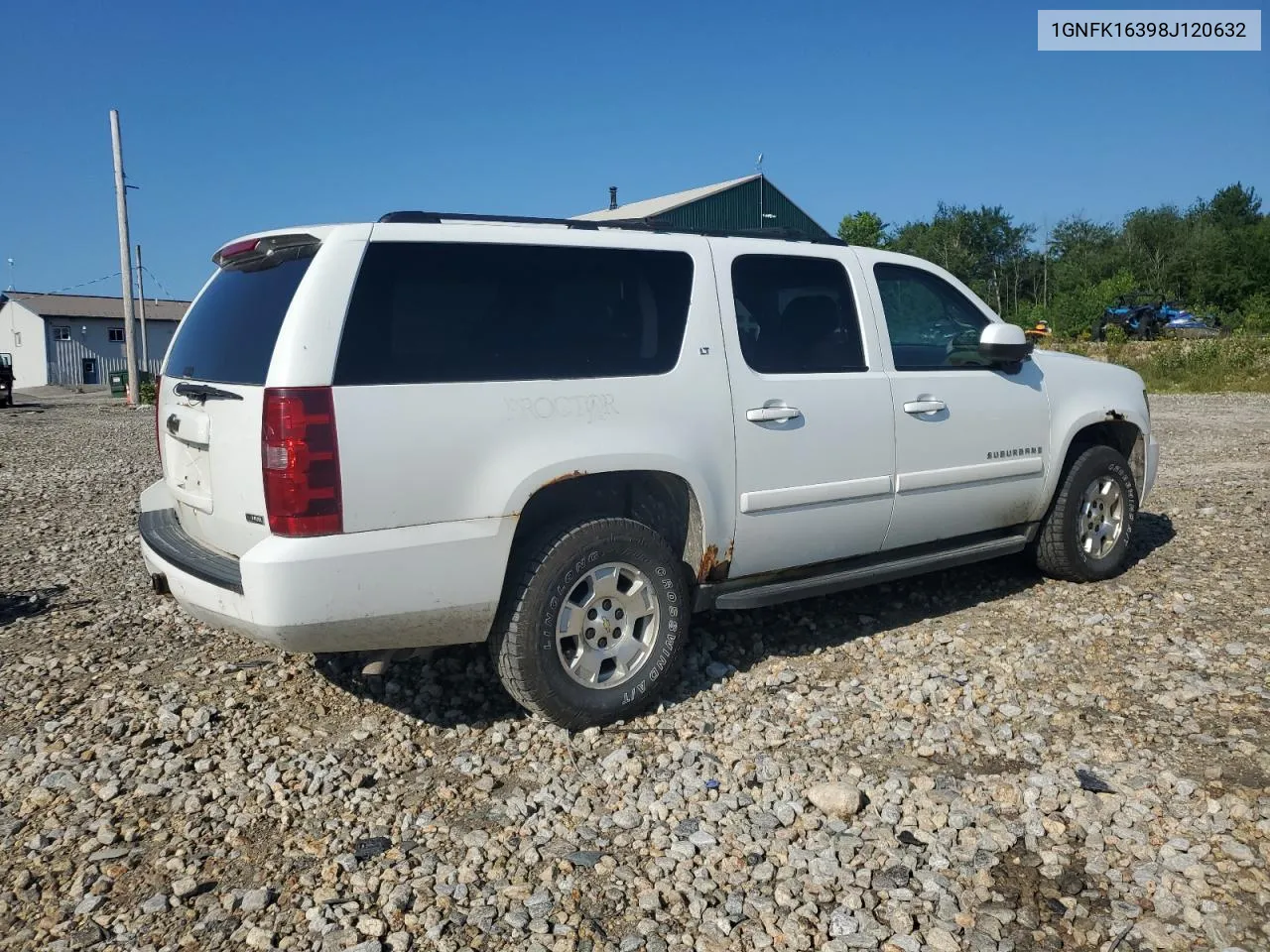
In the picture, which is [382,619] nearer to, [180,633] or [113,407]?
[180,633]

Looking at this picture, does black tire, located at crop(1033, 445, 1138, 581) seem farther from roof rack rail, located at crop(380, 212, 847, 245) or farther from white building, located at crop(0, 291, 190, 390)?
white building, located at crop(0, 291, 190, 390)

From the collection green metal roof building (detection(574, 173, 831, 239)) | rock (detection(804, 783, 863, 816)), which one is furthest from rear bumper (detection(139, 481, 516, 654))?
green metal roof building (detection(574, 173, 831, 239))

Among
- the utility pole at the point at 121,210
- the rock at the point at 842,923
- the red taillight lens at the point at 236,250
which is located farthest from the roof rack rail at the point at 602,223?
the utility pole at the point at 121,210

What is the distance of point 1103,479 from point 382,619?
14.4 ft

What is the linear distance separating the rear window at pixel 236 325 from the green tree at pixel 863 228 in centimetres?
6179

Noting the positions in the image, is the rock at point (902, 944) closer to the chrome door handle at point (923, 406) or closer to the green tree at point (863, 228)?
the chrome door handle at point (923, 406)

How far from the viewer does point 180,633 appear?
528 cm

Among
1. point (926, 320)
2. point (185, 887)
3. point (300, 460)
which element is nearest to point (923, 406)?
point (926, 320)

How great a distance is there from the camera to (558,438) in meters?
3.75

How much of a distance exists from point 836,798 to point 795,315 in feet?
7.19

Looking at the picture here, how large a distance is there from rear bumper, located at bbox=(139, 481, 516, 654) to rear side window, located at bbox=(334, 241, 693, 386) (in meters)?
0.56

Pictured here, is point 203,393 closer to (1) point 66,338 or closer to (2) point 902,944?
(2) point 902,944

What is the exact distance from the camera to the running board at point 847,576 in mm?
4324

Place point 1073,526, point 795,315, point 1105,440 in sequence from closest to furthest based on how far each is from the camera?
point 795,315 → point 1073,526 → point 1105,440
